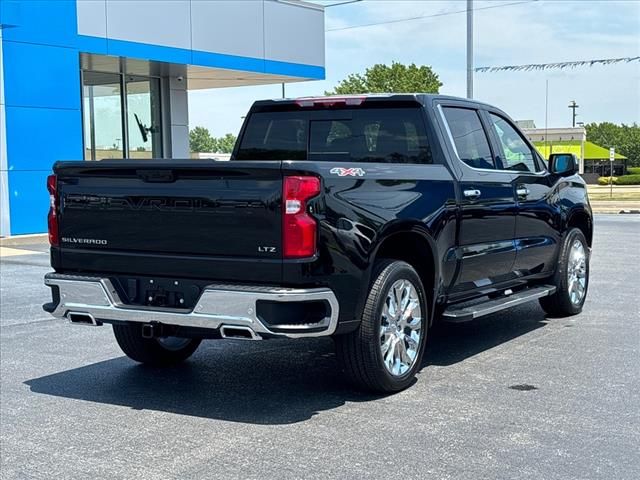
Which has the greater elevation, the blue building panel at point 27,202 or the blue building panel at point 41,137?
the blue building panel at point 41,137

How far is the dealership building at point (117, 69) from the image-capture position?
1875cm

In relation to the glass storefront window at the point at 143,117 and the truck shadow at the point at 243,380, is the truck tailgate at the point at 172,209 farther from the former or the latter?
the glass storefront window at the point at 143,117

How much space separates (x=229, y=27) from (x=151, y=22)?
272 cm

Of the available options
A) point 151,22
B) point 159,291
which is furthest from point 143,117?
point 159,291

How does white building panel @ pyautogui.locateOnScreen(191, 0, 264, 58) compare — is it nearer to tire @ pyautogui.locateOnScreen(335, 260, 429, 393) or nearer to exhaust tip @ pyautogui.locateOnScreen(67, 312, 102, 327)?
exhaust tip @ pyautogui.locateOnScreen(67, 312, 102, 327)

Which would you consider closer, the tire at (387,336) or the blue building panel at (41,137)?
the tire at (387,336)

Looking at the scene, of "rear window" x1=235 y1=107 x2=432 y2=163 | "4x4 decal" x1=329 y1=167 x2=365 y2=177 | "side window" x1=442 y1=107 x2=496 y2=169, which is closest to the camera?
"4x4 decal" x1=329 y1=167 x2=365 y2=177

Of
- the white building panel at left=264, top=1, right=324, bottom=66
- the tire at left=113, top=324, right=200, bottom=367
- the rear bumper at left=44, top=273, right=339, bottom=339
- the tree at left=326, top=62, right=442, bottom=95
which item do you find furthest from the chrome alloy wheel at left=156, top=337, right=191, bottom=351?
the tree at left=326, top=62, right=442, bottom=95

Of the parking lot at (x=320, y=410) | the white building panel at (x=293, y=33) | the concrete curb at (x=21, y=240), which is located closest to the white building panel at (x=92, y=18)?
the concrete curb at (x=21, y=240)

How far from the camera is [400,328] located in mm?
5883

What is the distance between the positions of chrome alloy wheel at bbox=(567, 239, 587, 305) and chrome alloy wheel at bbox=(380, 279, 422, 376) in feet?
9.94

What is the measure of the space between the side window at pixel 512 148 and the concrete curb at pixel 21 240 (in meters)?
13.2

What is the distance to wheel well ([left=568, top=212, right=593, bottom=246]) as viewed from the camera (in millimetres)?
8727

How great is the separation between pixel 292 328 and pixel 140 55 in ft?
56.0
